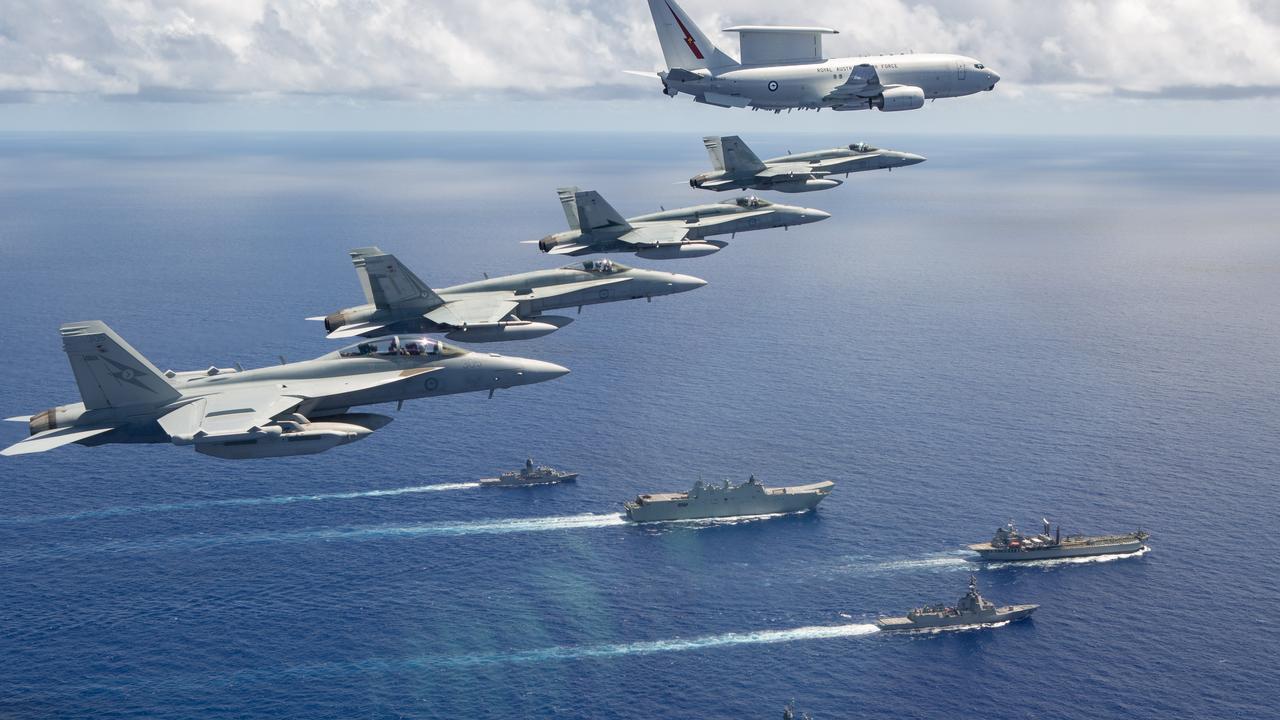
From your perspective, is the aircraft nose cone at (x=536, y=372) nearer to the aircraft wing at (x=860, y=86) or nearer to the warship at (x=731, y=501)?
the aircraft wing at (x=860, y=86)

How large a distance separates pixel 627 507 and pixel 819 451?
117 ft

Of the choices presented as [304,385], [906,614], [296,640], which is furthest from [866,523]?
[304,385]

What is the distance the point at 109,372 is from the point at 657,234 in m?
65.0

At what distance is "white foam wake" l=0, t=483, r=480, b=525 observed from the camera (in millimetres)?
143125

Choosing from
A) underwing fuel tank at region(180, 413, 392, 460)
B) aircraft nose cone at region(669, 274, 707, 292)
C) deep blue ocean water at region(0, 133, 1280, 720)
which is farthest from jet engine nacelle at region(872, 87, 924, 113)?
underwing fuel tank at region(180, 413, 392, 460)

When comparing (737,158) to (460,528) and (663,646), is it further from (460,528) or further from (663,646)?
(663,646)

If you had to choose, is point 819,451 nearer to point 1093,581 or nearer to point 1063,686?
point 1093,581

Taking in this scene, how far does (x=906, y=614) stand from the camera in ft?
412

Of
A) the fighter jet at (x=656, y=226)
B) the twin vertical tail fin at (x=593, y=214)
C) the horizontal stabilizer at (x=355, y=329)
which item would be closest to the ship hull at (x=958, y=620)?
the fighter jet at (x=656, y=226)

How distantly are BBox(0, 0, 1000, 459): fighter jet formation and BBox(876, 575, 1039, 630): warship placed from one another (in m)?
46.5

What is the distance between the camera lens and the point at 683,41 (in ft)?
401

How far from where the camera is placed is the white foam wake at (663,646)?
116812 millimetres

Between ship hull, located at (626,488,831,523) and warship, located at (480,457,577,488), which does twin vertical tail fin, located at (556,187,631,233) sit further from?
warship, located at (480,457,577,488)

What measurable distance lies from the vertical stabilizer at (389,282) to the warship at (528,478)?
5989 centimetres
